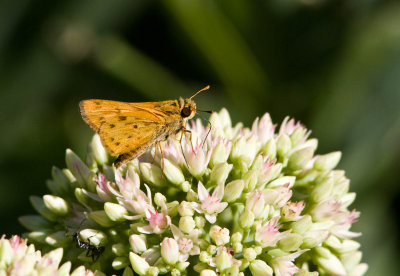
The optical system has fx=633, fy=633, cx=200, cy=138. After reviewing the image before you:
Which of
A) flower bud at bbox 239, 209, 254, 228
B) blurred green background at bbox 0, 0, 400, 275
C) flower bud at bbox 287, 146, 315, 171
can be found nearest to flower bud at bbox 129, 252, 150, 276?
flower bud at bbox 239, 209, 254, 228

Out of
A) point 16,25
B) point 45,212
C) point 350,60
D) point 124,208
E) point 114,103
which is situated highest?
point 350,60

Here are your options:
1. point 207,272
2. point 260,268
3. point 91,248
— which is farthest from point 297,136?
point 91,248

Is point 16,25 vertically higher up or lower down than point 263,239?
higher up

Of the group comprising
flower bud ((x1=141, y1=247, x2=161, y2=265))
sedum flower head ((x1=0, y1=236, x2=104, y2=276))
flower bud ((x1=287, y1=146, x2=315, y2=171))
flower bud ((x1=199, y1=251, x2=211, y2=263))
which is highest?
flower bud ((x1=287, y1=146, x2=315, y2=171))

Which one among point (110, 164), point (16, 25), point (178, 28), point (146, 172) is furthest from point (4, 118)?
point (146, 172)

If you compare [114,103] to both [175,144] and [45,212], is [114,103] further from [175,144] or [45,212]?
[45,212]

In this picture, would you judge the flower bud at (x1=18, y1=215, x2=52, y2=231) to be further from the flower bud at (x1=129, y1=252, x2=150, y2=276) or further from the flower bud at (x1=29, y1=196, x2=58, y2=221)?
the flower bud at (x1=129, y1=252, x2=150, y2=276)

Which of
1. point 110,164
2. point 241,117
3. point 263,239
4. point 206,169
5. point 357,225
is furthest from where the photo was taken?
point 241,117
